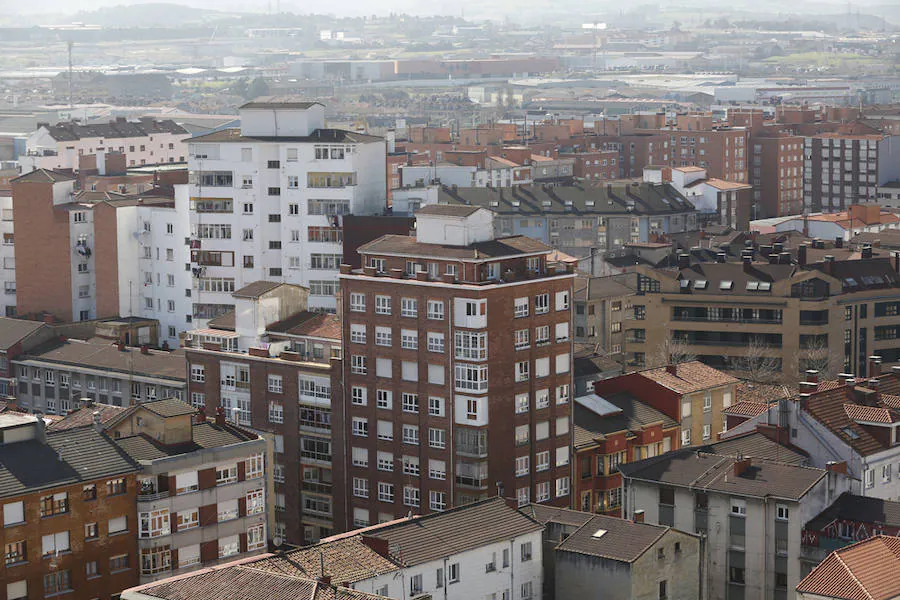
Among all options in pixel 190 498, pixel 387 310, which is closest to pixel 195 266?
pixel 387 310

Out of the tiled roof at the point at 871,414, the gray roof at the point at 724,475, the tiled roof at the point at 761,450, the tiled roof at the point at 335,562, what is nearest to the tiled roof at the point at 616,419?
the tiled roof at the point at 761,450

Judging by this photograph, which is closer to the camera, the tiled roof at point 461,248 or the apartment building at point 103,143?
the tiled roof at point 461,248

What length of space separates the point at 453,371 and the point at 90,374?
2304cm

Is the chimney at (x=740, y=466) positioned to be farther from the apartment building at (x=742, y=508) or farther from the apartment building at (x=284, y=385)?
the apartment building at (x=284, y=385)

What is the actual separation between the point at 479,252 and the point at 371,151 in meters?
22.4

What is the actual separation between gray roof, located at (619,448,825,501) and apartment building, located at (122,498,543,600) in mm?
5846

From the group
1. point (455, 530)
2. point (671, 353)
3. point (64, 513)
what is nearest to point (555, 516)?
point (455, 530)

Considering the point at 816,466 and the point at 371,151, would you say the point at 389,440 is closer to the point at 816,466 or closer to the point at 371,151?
the point at 816,466

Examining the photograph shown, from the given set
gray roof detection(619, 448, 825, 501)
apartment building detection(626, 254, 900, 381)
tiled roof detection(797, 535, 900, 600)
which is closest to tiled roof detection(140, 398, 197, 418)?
gray roof detection(619, 448, 825, 501)

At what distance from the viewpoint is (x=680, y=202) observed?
427 ft

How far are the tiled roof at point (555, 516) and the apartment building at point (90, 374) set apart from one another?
23790 millimetres

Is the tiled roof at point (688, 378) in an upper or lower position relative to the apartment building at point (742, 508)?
upper

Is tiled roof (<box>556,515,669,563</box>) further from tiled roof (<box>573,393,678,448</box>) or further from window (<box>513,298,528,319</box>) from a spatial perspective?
tiled roof (<box>573,393,678,448</box>)

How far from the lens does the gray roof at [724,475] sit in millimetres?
52125
